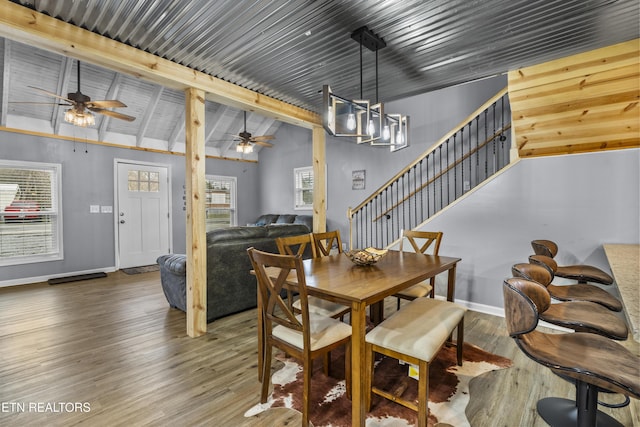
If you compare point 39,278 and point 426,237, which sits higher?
point 426,237

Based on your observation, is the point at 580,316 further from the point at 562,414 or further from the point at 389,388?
the point at 389,388

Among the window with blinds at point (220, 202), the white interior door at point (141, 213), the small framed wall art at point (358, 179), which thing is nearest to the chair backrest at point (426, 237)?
the small framed wall art at point (358, 179)

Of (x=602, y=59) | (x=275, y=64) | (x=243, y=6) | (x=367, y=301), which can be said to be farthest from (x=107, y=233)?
(x=602, y=59)

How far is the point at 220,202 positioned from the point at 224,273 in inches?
192

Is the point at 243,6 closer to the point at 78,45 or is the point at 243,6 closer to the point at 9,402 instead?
the point at 78,45

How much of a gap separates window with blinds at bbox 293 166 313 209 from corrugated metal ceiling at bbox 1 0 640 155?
3775 mm

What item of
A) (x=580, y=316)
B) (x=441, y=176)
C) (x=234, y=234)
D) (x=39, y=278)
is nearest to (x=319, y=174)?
(x=234, y=234)

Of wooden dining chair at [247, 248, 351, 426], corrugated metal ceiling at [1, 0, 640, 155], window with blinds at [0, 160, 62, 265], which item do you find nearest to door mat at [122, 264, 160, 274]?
window with blinds at [0, 160, 62, 265]

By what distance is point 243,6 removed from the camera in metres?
2.06

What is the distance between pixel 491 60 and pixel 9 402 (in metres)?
4.70

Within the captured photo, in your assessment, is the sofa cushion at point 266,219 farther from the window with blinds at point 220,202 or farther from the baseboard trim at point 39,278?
the baseboard trim at point 39,278

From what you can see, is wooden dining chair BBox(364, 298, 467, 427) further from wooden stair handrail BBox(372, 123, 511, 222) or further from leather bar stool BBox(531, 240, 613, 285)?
wooden stair handrail BBox(372, 123, 511, 222)

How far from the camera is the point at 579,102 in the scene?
2.83m

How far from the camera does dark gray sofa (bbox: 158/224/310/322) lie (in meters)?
3.20
